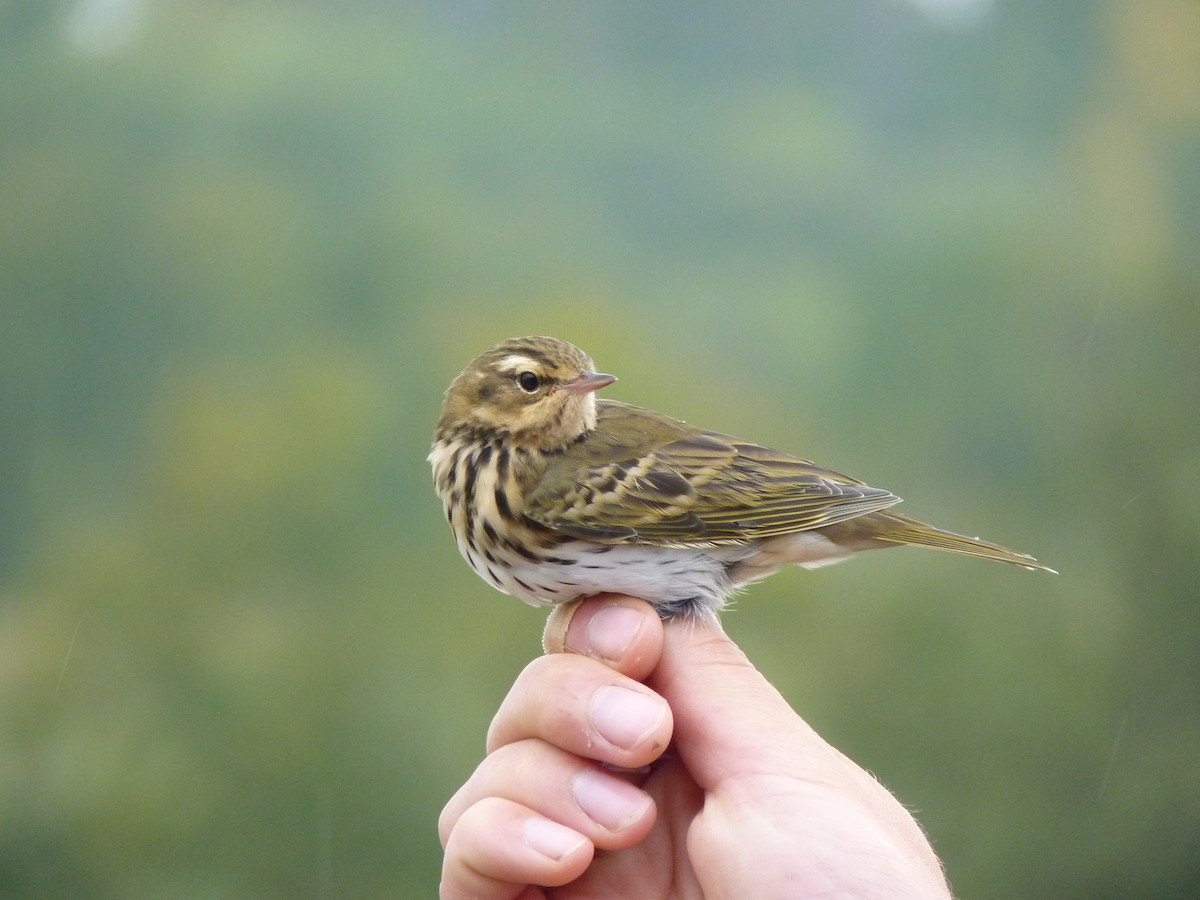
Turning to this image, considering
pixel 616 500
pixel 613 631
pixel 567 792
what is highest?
pixel 616 500

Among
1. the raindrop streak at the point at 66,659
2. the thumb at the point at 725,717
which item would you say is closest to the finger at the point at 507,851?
the thumb at the point at 725,717

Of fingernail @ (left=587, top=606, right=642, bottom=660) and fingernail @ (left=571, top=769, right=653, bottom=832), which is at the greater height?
fingernail @ (left=587, top=606, right=642, bottom=660)

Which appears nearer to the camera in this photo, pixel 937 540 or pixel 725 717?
pixel 725 717

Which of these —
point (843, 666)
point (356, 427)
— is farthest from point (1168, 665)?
point (356, 427)

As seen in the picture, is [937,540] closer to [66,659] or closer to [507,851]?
[507,851]

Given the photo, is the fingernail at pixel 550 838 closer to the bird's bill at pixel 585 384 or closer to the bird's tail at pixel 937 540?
the bird's bill at pixel 585 384

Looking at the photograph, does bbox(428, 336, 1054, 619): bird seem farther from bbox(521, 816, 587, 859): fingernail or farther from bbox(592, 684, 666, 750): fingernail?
bbox(521, 816, 587, 859): fingernail

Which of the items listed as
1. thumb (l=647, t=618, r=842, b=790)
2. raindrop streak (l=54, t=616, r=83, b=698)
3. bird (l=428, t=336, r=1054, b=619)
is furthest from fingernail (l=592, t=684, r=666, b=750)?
raindrop streak (l=54, t=616, r=83, b=698)

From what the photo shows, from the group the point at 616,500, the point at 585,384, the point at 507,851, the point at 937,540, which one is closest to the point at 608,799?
the point at 507,851

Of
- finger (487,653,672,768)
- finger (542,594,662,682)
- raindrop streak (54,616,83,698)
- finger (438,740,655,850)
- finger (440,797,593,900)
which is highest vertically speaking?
finger (542,594,662,682)
